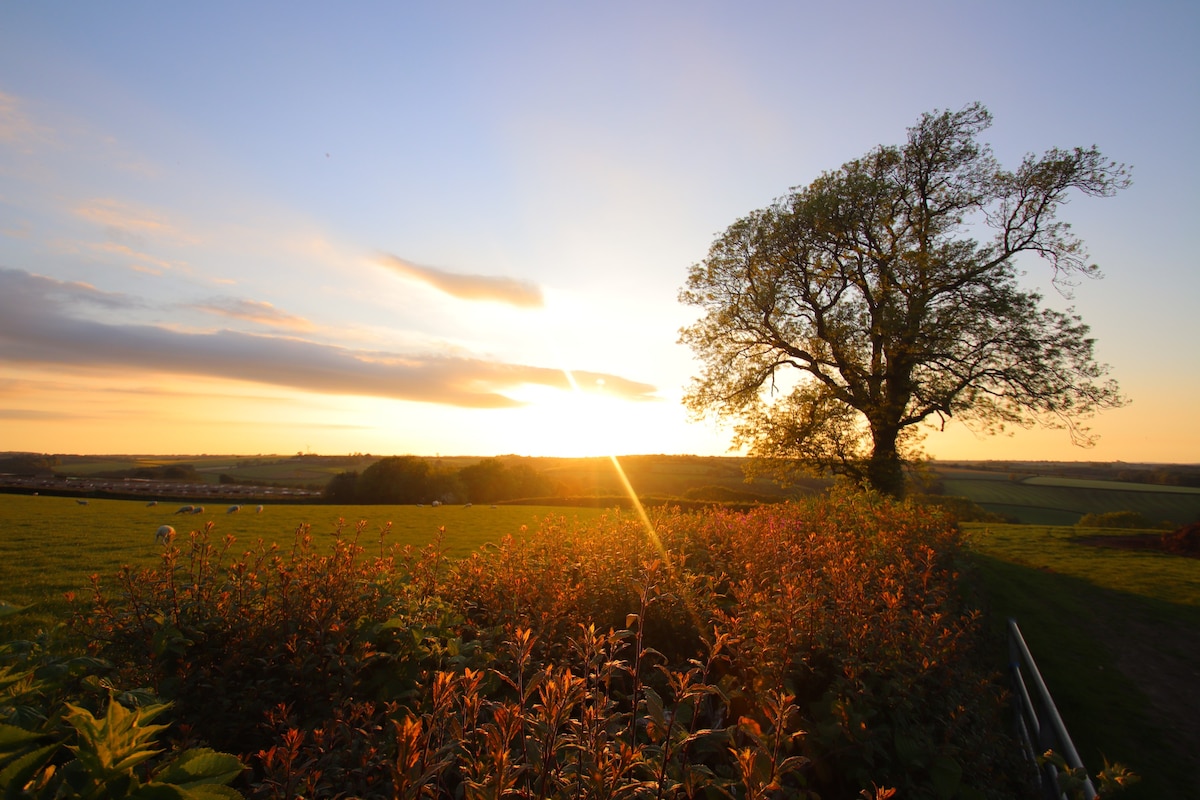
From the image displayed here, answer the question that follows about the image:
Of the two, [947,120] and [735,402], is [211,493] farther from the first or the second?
[947,120]

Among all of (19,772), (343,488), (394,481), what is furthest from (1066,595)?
(343,488)

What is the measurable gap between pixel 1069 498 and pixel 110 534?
67.9 meters

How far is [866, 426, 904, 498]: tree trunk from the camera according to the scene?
20859 mm

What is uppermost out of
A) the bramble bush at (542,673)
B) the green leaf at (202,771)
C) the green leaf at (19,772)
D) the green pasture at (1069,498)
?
the green leaf at (19,772)

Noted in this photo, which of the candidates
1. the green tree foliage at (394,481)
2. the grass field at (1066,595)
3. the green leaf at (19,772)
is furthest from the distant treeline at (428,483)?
the green leaf at (19,772)

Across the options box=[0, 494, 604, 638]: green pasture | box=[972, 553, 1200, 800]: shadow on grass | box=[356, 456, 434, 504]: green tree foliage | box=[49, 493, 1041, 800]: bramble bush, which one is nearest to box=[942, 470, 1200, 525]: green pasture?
box=[972, 553, 1200, 800]: shadow on grass

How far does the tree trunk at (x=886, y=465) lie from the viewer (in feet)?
68.4

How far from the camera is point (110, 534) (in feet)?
52.3

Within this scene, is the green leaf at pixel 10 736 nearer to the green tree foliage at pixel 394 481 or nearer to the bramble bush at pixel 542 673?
the bramble bush at pixel 542 673

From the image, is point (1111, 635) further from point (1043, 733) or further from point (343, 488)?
point (343, 488)

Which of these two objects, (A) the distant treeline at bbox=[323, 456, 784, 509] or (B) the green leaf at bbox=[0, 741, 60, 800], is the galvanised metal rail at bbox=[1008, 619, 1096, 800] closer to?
(B) the green leaf at bbox=[0, 741, 60, 800]

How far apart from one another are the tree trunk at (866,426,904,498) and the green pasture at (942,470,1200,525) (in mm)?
28940

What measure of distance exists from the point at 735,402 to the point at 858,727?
67.4ft

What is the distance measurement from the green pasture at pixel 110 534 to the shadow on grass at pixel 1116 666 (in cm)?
737
